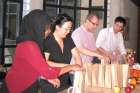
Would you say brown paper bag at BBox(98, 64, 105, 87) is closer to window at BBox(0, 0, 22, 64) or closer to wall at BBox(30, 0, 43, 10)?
window at BBox(0, 0, 22, 64)

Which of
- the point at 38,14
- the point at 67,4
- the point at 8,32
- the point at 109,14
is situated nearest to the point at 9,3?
the point at 8,32

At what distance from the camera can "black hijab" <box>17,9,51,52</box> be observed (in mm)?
2482

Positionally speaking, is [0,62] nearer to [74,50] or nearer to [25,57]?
[74,50]

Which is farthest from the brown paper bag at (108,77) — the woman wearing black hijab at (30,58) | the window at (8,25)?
the window at (8,25)

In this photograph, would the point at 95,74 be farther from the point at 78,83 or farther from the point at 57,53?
the point at 78,83

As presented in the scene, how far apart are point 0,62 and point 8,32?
50 centimetres

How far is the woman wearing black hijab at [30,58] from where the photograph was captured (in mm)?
2492

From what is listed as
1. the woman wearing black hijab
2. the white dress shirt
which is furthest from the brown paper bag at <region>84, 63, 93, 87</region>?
the white dress shirt

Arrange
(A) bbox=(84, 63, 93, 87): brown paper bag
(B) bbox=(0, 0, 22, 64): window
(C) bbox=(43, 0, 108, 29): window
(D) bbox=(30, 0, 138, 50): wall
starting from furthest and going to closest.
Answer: (D) bbox=(30, 0, 138, 50): wall < (C) bbox=(43, 0, 108, 29): window < (B) bbox=(0, 0, 22, 64): window < (A) bbox=(84, 63, 93, 87): brown paper bag

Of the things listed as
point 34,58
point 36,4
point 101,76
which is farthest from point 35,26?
point 36,4

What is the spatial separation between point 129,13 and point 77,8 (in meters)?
1.43

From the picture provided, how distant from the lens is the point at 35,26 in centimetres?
248

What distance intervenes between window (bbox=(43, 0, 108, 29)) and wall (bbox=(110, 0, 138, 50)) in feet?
0.60

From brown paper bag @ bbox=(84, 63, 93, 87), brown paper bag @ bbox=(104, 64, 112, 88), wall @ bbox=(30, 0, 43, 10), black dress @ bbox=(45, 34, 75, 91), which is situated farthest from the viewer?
wall @ bbox=(30, 0, 43, 10)
